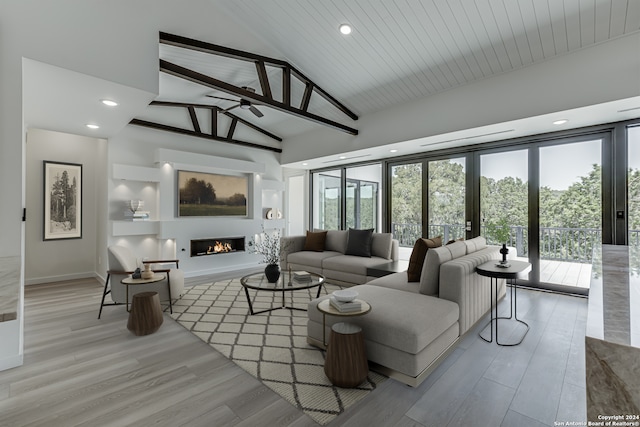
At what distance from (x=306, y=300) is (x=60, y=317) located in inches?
116

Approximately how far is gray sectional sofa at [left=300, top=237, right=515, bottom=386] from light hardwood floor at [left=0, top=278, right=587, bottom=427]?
0.52ft

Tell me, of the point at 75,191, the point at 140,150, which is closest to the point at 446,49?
the point at 140,150

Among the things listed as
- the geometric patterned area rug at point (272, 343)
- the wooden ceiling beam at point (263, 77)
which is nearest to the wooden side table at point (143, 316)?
the geometric patterned area rug at point (272, 343)

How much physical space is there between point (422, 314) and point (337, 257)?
117 inches

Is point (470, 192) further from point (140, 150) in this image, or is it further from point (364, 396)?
point (140, 150)

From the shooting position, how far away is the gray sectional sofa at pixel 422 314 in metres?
2.18

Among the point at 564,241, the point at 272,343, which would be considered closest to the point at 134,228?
the point at 272,343

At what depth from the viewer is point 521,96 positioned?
3.84 meters

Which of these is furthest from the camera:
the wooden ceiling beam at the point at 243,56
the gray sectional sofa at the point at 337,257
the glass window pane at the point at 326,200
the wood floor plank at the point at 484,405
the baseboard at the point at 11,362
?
the glass window pane at the point at 326,200

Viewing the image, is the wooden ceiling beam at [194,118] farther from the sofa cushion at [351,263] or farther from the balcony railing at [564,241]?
the balcony railing at [564,241]

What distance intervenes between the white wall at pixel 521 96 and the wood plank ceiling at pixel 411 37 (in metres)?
0.12

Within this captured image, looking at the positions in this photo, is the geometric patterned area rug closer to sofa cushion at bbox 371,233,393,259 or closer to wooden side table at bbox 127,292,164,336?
wooden side table at bbox 127,292,164,336

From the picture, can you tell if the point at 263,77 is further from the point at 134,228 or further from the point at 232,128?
the point at 134,228

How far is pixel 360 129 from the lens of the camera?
18.8 ft
